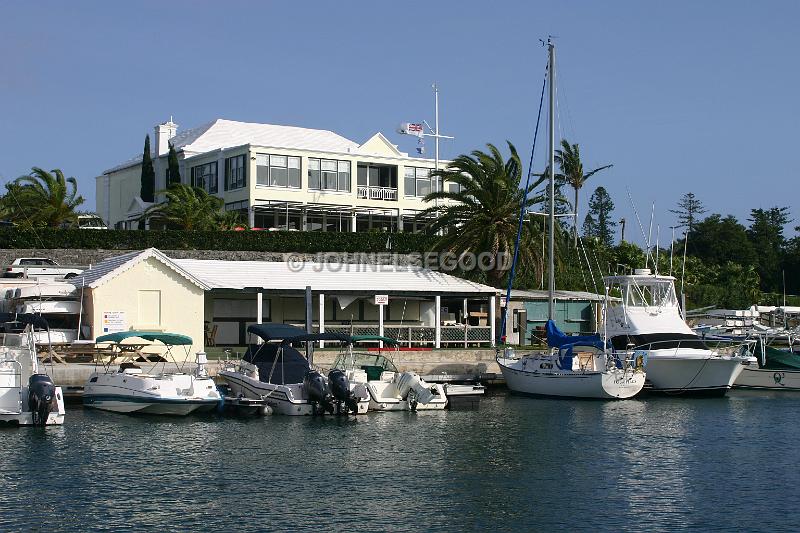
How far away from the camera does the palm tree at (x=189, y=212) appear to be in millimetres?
60781

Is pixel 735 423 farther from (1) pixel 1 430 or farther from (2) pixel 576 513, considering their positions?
(1) pixel 1 430

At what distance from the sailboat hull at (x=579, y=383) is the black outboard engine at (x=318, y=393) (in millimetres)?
10323

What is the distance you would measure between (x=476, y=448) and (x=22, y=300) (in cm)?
2353

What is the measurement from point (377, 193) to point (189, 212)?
1480 centimetres

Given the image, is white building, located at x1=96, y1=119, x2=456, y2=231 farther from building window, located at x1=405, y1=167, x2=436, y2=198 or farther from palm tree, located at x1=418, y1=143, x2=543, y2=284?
palm tree, located at x1=418, y1=143, x2=543, y2=284

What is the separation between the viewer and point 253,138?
7550 cm

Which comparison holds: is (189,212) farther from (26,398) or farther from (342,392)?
(26,398)

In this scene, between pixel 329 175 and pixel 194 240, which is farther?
pixel 329 175

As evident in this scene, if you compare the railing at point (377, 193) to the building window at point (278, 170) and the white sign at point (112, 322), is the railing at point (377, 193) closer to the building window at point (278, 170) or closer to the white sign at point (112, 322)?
the building window at point (278, 170)

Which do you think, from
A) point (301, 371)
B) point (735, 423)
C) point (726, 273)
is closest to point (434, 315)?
point (301, 371)

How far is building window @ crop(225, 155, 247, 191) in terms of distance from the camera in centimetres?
6719

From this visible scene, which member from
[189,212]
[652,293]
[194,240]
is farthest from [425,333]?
[189,212]

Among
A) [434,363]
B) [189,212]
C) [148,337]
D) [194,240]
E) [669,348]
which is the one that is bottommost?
[434,363]

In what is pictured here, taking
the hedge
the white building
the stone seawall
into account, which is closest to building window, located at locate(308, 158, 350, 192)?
the white building
